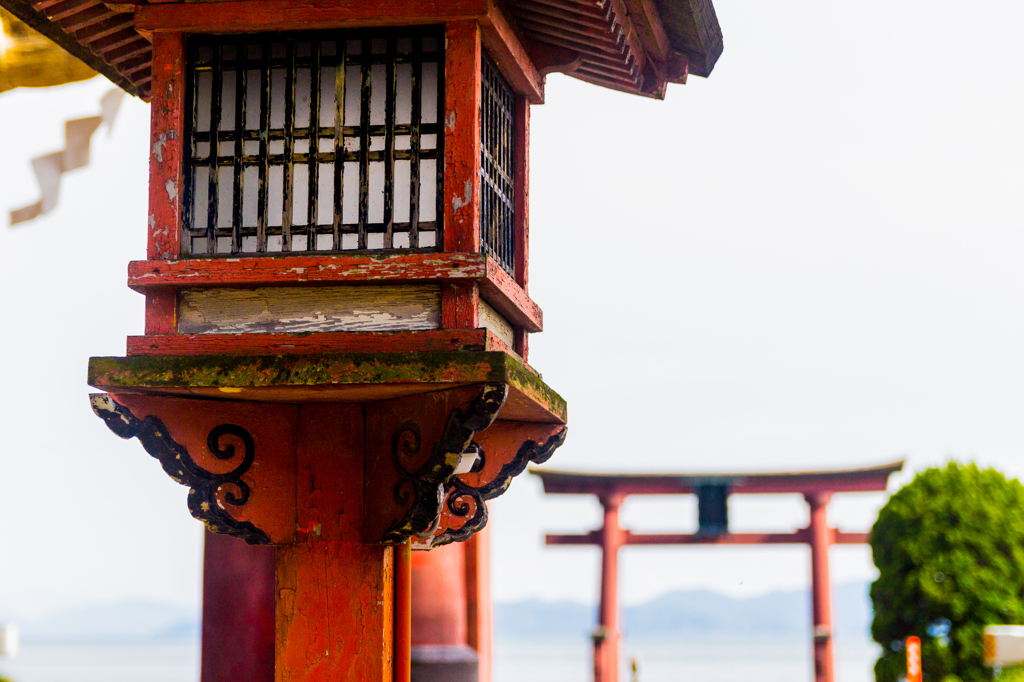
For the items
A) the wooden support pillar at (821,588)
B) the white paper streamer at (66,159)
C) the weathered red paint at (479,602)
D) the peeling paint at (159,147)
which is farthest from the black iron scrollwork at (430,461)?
the wooden support pillar at (821,588)

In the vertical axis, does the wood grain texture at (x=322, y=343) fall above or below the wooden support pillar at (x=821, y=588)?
above

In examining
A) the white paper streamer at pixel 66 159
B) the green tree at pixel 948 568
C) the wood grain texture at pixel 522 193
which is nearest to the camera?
the wood grain texture at pixel 522 193

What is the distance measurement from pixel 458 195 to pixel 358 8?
2.40ft

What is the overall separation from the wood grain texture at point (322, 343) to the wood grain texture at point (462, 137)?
12.6 inches

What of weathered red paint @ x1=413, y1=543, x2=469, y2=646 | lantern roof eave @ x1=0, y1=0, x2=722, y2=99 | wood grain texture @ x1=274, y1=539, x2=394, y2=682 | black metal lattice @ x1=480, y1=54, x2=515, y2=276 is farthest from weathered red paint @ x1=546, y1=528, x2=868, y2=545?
wood grain texture @ x1=274, y1=539, x2=394, y2=682

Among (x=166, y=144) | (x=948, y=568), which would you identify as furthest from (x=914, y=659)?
(x=166, y=144)

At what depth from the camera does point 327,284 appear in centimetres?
377

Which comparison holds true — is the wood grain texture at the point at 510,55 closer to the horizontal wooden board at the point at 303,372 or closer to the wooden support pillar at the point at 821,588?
the horizontal wooden board at the point at 303,372

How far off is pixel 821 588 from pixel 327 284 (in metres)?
16.6

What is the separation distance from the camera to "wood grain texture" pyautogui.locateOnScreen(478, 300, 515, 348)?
156 inches

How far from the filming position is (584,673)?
79375 mm

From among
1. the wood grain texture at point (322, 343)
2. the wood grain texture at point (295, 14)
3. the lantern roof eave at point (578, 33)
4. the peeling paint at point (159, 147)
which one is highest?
the lantern roof eave at point (578, 33)

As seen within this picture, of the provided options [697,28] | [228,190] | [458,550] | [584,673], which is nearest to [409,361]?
[228,190]

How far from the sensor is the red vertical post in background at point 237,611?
6645 millimetres
